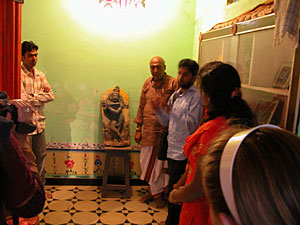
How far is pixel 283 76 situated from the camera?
71.4 inches

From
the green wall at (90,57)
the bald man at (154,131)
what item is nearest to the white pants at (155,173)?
the bald man at (154,131)

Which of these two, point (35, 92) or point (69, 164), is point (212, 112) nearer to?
point (35, 92)

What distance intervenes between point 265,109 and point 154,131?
2065mm

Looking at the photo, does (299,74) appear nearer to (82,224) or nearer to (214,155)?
(214,155)

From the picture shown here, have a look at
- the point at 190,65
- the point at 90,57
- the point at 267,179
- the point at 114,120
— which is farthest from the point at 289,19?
the point at 90,57

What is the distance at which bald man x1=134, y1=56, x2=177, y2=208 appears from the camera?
12.7 feet

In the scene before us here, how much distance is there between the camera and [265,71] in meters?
2.05

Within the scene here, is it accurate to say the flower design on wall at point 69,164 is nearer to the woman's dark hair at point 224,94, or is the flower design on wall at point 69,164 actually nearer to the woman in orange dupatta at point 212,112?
the woman in orange dupatta at point 212,112

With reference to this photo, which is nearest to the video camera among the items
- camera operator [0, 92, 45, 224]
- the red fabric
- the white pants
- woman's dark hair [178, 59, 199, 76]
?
camera operator [0, 92, 45, 224]

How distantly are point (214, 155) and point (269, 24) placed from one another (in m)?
1.53

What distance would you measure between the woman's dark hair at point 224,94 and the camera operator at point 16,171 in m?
1.03

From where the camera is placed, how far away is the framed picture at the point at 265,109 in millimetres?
1920

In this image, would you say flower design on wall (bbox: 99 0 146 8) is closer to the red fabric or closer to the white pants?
the white pants

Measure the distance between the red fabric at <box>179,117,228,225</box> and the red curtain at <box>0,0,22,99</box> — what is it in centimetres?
131
